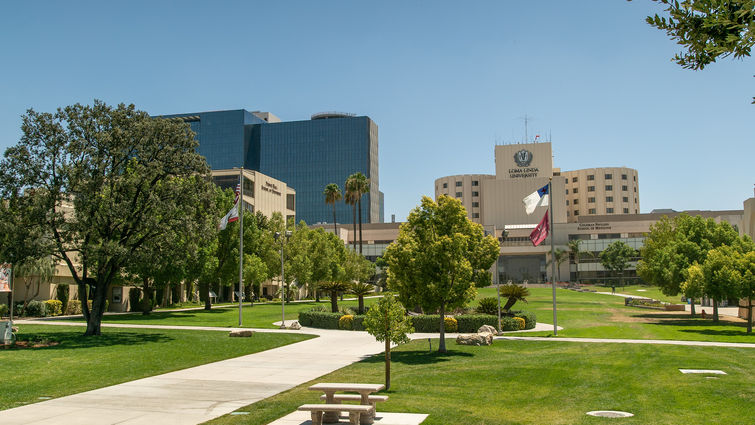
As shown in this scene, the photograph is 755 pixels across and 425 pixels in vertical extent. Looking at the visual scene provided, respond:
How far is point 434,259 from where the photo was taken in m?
24.8

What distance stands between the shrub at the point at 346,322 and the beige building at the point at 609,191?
131154mm

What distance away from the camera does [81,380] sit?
18562mm

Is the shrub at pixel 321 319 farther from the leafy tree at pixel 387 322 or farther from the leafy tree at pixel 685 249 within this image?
the leafy tree at pixel 685 249

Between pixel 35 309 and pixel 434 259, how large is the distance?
38019 millimetres

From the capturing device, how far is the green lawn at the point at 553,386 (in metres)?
13.5

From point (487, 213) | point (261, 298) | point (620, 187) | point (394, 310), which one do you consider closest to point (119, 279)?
point (261, 298)

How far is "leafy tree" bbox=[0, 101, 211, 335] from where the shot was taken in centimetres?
2986

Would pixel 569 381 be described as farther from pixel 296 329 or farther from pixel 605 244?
pixel 605 244

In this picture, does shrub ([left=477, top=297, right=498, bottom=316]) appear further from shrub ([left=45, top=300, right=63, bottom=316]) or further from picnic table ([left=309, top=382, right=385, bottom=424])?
shrub ([left=45, top=300, right=63, bottom=316])

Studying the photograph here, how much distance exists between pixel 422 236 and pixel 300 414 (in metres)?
13.4

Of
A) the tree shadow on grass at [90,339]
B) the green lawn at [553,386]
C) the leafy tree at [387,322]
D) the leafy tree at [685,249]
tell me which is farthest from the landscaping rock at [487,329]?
the leafy tree at [685,249]

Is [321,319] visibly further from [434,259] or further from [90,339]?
[434,259]

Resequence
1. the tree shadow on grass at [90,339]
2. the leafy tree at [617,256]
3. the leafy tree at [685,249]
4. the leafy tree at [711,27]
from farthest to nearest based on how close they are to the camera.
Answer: the leafy tree at [617,256] < the leafy tree at [685,249] < the tree shadow on grass at [90,339] < the leafy tree at [711,27]

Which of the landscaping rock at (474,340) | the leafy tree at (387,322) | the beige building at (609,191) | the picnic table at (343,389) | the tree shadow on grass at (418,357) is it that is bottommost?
the tree shadow on grass at (418,357)
